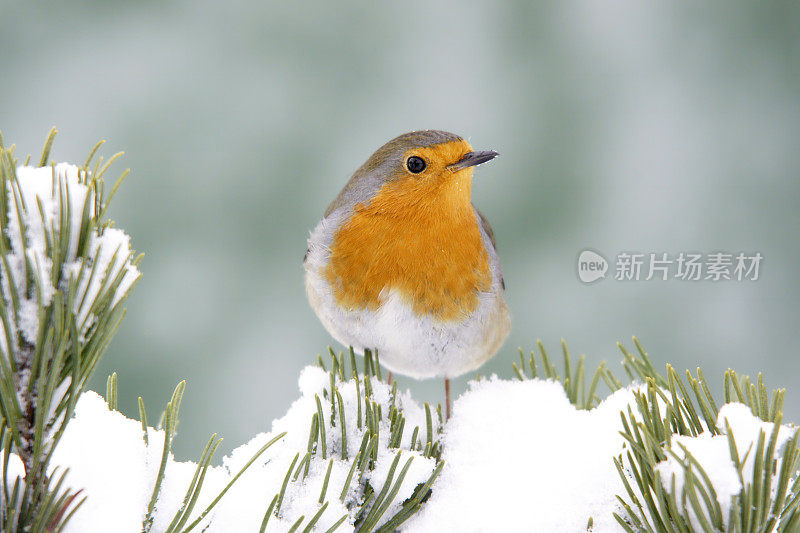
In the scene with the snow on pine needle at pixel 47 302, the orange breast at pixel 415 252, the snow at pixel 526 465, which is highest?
the orange breast at pixel 415 252

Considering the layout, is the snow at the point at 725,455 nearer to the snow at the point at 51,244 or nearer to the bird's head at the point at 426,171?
the snow at the point at 51,244

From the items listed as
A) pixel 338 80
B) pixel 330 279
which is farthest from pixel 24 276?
pixel 338 80

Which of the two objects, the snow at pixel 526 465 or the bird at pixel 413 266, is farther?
the bird at pixel 413 266

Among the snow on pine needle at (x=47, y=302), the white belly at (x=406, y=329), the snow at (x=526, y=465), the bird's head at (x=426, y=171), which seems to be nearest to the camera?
the snow on pine needle at (x=47, y=302)

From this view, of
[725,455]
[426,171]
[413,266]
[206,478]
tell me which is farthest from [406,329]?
[725,455]

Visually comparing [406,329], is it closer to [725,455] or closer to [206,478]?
[206,478]

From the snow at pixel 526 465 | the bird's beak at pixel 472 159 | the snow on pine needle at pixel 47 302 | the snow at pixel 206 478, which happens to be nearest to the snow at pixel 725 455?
Answer: the snow at pixel 526 465

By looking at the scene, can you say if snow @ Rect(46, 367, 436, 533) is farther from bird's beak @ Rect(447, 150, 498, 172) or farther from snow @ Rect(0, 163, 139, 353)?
bird's beak @ Rect(447, 150, 498, 172)
